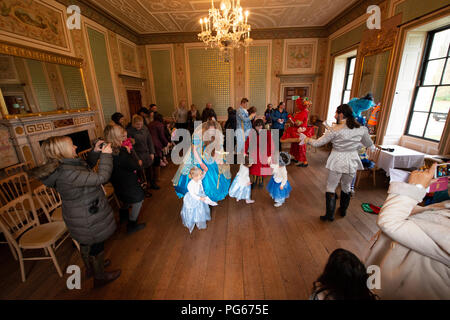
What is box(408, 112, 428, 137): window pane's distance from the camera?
3814mm

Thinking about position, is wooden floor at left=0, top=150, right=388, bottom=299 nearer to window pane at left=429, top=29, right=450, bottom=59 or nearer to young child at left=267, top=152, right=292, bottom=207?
young child at left=267, top=152, right=292, bottom=207

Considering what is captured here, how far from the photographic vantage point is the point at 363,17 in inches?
193

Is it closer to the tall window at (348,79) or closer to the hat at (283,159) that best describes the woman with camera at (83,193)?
the hat at (283,159)

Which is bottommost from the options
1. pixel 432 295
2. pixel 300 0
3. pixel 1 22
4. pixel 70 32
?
pixel 432 295

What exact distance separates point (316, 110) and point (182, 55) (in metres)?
5.99

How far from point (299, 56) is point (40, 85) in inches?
315

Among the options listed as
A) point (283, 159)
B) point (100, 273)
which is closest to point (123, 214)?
point (100, 273)

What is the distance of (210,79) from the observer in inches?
307

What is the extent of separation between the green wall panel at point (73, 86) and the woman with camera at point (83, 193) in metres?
3.60

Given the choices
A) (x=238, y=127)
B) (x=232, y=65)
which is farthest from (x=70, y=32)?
(x=232, y=65)

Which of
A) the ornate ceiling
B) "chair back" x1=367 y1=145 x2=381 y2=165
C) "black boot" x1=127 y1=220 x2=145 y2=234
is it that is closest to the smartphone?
"chair back" x1=367 y1=145 x2=381 y2=165

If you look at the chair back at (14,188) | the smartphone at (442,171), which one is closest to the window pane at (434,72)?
the smartphone at (442,171)

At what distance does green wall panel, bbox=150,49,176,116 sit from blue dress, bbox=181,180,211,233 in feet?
21.3
